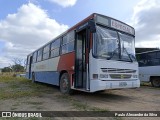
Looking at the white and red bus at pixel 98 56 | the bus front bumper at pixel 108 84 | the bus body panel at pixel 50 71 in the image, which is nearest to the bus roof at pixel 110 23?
the white and red bus at pixel 98 56

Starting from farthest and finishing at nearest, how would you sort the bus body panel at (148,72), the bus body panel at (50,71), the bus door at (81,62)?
the bus body panel at (148,72) → the bus body panel at (50,71) → the bus door at (81,62)

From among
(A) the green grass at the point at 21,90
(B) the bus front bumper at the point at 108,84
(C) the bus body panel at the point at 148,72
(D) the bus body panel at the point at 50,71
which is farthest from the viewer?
(C) the bus body panel at the point at 148,72

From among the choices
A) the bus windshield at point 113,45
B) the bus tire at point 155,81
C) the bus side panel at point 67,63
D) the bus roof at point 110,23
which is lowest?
the bus tire at point 155,81

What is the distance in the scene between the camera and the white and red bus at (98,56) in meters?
9.12

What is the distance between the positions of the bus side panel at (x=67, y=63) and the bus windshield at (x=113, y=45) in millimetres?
1971

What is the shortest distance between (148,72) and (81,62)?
8106 mm

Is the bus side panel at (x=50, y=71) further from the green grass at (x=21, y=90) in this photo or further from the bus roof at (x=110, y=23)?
the bus roof at (x=110, y=23)

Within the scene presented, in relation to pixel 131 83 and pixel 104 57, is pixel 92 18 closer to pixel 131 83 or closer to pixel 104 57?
pixel 104 57

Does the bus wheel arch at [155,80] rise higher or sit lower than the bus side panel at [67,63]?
lower

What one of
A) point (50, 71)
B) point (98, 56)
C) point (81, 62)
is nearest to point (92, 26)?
point (98, 56)

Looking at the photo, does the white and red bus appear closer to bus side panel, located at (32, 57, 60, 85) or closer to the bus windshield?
the bus windshield

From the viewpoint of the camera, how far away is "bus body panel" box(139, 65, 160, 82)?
16.2 m

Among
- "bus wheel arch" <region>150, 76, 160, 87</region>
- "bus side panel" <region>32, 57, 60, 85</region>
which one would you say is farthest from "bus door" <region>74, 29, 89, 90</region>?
"bus wheel arch" <region>150, 76, 160, 87</region>

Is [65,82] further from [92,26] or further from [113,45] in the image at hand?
[92,26]
